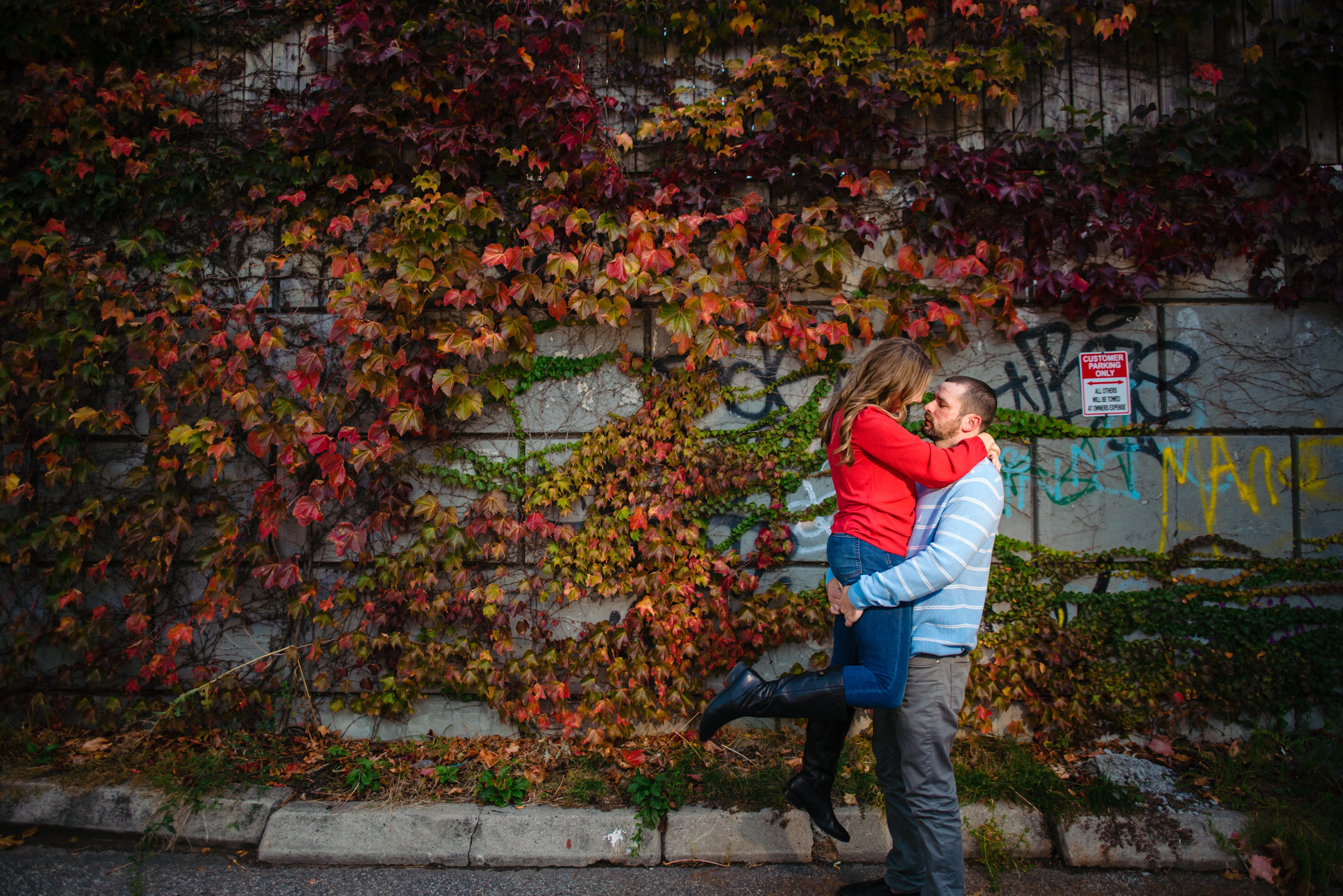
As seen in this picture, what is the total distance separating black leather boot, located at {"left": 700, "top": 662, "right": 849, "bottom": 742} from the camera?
6.98 feet

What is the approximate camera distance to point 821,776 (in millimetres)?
2412

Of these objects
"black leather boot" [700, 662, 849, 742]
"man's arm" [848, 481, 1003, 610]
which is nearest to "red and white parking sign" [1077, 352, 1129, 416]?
"man's arm" [848, 481, 1003, 610]

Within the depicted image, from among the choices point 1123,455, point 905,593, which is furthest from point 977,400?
point 1123,455

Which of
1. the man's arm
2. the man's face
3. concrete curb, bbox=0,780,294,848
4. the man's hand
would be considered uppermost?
the man's face

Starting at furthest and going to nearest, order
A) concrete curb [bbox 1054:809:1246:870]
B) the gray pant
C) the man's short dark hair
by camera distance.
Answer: concrete curb [bbox 1054:809:1246:870] < the man's short dark hair < the gray pant

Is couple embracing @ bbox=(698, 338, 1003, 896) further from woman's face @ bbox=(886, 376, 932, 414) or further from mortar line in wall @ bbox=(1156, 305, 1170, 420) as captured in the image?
mortar line in wall @ bbox=(1156, 305, 1170, 420)

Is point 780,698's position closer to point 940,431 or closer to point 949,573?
point 949,573

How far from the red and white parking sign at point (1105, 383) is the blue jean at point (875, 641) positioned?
2048 mm

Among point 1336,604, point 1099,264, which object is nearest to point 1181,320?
point 1099,264

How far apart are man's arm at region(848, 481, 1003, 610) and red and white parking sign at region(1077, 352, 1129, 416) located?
1.89 meters

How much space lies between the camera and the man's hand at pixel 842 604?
210 centimetres

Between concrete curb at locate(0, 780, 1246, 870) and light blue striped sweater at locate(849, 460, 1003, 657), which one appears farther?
concrete curb at locate(0, 780, 1246, 870)

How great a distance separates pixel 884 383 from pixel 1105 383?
201 cm

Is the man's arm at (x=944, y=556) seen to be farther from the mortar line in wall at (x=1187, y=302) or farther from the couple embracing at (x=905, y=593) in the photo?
the mortar line in wall at (x=1187, y=302)
